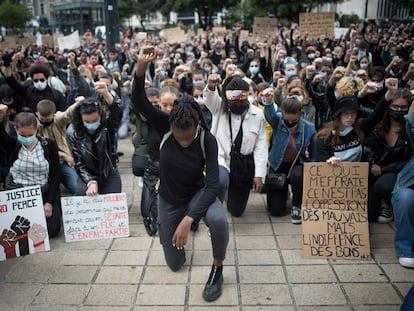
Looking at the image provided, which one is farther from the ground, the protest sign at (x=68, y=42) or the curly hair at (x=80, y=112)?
the protest sign at (x=68, y=42)

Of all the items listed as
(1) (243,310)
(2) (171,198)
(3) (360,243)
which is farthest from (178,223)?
(3) (360,243)

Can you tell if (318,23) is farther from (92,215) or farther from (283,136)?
(92,215)

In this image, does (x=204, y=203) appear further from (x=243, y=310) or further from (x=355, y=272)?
(x=355, y=272)

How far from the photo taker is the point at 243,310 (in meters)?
3.51

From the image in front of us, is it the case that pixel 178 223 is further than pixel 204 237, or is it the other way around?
pixel 204 237

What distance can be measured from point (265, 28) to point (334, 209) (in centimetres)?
1048

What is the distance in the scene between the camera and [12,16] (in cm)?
3941

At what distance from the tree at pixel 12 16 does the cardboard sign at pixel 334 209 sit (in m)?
41.4

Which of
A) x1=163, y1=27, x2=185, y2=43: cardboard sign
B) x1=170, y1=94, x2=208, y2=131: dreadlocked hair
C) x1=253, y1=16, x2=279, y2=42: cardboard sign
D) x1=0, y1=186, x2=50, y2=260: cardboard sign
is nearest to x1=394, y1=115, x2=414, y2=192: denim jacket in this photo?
x1=170, y1=94, x2=208, y2=131: dreadlocked hair

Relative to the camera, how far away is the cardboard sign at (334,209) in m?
4.33

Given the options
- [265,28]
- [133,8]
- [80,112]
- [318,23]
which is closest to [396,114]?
[80,112]

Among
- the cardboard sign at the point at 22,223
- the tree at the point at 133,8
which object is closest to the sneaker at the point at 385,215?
the cardboard sign at the point at 22,223

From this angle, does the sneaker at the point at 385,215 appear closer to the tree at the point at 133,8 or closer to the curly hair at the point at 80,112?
the curly hair at the point at 80,112

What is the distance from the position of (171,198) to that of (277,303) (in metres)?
1.24
